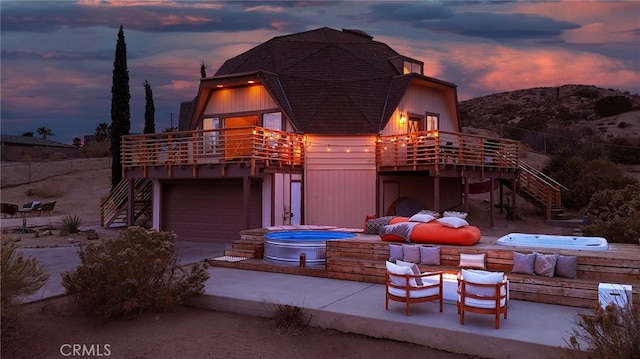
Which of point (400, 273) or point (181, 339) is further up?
point (400, 273)

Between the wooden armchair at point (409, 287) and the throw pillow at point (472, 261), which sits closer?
the wooden armchair at point (409, 287)

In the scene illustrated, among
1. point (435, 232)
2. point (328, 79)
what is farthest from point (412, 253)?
point (328, 79)

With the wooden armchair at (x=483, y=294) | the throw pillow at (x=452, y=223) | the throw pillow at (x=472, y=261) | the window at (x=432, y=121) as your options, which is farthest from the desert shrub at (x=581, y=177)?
the wooden armchair at (x=483, y=294)

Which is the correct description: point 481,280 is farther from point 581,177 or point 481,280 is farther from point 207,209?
point 581,177

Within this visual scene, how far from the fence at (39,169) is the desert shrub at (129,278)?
34.1 metres

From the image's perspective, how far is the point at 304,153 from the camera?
16828mm

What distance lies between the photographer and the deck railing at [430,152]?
1552 cm

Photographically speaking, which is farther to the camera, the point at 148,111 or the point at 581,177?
the point at 148,111

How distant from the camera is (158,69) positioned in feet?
96.5

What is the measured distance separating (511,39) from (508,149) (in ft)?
28.2

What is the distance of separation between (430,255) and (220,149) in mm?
9416

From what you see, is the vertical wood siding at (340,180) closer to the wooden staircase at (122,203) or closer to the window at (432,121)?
the window at (432,121)

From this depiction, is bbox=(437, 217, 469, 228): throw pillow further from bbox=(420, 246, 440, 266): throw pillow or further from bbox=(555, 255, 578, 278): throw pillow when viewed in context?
bbox=(555, 255, 578, 278): throw pillow

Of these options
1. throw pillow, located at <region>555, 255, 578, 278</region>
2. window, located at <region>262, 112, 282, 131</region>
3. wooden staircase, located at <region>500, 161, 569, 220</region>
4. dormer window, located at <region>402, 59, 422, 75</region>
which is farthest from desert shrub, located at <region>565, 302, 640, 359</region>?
dormer window, located at <region>402, 59, 422, 75</region>
